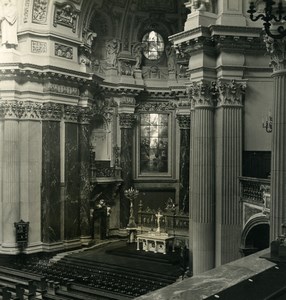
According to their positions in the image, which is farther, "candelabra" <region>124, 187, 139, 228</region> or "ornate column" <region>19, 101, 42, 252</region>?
"candelabra" <region>124, 187, 139, 228</region>

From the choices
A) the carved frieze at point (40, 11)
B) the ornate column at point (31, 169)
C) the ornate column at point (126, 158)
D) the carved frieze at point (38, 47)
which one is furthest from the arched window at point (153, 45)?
the ornate column at point (31, 169)

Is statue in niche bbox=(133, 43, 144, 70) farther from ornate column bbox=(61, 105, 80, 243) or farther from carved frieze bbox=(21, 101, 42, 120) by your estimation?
carved frieze bbox=(21, 101, 42, 120)

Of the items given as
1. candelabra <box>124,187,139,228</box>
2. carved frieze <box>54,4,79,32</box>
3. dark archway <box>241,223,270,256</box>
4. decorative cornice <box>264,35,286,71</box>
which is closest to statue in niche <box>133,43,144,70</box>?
carved frieze <box>54,4,79,32</box>

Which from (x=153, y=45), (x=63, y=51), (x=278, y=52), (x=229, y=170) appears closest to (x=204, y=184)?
(x=229, y=170)

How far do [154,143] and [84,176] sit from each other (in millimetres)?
5758

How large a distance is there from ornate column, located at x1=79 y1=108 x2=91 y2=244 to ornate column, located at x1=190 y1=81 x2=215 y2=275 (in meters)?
8.63

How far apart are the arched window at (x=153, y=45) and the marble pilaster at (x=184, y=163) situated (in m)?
4.16

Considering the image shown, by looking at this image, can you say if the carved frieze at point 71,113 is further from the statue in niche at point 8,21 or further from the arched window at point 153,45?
the arched window at point 153,45

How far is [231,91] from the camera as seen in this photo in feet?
54.6

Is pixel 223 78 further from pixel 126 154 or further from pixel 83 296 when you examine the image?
pixel 126 154

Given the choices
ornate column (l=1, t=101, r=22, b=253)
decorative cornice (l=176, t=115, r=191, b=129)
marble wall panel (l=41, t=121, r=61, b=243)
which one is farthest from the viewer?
decorative cornice (l=176, t=115, r=191, b=129)

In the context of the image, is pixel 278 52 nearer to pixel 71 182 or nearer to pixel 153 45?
pixel 71 182

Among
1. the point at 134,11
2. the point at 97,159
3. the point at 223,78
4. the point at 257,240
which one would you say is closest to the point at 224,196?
the point at 257,240

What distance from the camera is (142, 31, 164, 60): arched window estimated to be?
93.2 ft
